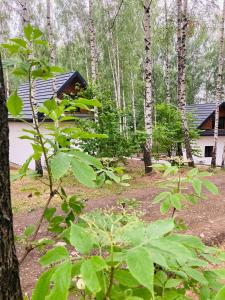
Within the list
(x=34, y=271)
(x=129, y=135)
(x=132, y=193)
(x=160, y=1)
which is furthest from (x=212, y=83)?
(x=34, y=271)

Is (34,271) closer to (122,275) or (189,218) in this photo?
(189,218)

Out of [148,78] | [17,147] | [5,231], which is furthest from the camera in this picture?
[17,147]

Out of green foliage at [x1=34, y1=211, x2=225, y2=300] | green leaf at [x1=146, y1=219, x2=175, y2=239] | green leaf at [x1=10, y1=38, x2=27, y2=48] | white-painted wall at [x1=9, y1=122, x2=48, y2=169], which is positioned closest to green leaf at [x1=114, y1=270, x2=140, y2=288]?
green foliage at [x1=34, y1=211, x2=225, y2=300]

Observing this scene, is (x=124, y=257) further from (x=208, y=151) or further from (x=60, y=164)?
(x=208, y=151)

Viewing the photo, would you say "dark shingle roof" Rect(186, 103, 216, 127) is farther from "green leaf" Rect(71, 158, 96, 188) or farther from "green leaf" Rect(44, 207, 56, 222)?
"green leaf" Rect(71, 158, 96, 188)

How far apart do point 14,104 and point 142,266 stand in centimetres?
75

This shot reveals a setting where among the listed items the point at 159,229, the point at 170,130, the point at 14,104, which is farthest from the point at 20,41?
the point at 170,130

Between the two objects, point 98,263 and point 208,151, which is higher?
point 98,263

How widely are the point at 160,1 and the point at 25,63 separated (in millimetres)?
26603

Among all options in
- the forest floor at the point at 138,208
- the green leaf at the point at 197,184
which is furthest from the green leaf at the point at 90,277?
the forest floor at the point at 138,208

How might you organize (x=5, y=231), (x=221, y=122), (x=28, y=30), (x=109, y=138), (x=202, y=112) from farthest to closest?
(x=221, y=122), (x=202, y=112), (x=109, y=138), (x=28, y=30), (x=5, y=231)

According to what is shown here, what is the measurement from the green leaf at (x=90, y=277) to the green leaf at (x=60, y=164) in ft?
1.00

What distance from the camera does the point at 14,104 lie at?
108 centimetres

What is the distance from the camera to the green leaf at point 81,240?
721 millimetres
